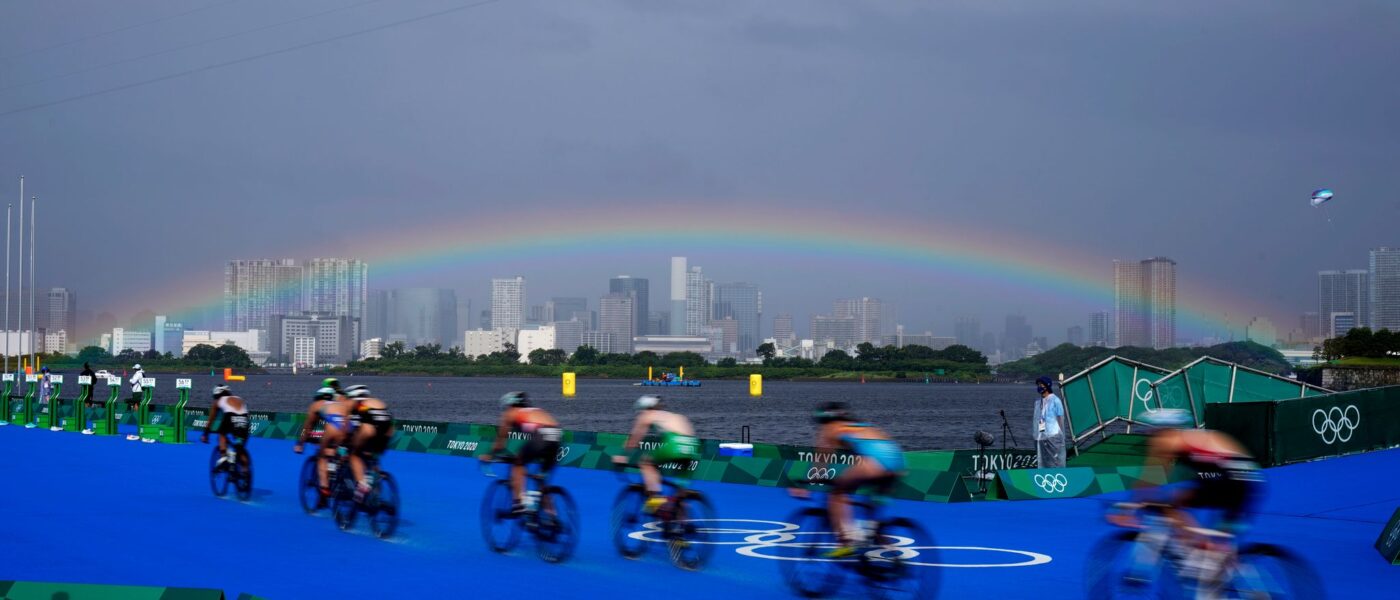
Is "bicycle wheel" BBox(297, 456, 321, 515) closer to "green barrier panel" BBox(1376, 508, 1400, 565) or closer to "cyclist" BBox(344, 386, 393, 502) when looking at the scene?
"cyclist" BBox(344, 386, 393, 502)

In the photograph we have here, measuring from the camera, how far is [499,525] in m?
14.1

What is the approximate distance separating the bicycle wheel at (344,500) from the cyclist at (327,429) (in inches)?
18.5

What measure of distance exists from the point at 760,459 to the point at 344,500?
8.46 meters

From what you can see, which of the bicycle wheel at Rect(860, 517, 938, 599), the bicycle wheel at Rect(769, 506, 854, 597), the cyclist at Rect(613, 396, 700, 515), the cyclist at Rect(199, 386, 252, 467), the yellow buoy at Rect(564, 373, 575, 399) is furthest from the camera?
the yellow buoy at Rect(564, 373, 575, 399)

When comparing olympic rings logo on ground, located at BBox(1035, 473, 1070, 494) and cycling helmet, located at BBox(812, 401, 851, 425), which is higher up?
cycling helmet, located at BBox(812, 401, 851, 425)

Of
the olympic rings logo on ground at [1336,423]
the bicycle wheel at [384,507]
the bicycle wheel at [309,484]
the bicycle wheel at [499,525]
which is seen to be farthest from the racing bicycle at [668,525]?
the olympic rings logo on ground at [1336,423]

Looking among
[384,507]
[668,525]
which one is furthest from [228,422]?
[668,525]

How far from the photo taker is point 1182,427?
9.69 metres

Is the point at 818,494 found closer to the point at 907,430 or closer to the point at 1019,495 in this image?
the point at 1019,495

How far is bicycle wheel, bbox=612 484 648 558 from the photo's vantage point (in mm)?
13555

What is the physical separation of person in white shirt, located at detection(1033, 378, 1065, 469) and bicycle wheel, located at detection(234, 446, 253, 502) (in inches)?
506

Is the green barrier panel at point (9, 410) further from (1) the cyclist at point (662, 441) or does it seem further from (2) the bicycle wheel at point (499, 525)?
(1) the cyclist at point (662, 441)

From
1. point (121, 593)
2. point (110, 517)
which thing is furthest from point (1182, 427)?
point (110, 517)

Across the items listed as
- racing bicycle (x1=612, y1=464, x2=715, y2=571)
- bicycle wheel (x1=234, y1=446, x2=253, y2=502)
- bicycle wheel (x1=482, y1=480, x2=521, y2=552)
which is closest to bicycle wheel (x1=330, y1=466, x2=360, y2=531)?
bicycle wheel (x1=482, y1=480, x2=521, y2=552)
